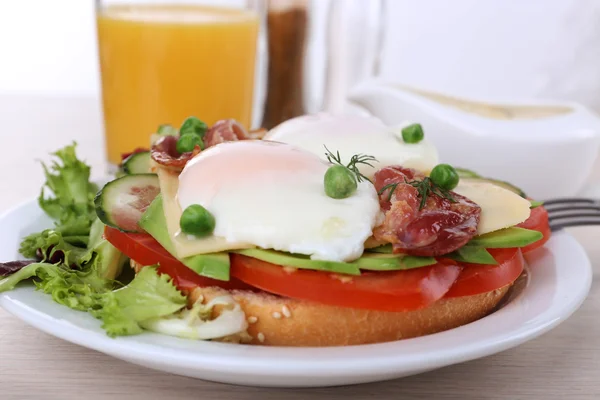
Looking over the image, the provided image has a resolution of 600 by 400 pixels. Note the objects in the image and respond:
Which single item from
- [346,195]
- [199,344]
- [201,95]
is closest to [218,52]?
[201,95]

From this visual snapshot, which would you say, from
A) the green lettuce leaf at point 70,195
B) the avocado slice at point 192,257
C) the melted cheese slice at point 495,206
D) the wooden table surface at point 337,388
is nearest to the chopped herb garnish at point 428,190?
the melted cheese slice at point 495,206

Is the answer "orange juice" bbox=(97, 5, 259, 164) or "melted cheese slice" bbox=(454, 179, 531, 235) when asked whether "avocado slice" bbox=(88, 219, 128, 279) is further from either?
"orange juice" bbox=(97, 5, 259, 164)

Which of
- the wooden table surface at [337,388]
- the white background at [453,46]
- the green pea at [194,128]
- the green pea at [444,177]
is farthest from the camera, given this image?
the white background at [453,46]

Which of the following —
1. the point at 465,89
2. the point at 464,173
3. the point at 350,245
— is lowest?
the point at 465,89

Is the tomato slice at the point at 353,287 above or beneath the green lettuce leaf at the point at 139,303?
above

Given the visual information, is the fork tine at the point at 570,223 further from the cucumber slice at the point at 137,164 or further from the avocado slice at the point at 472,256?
the cucumber slice at the point at 137,164

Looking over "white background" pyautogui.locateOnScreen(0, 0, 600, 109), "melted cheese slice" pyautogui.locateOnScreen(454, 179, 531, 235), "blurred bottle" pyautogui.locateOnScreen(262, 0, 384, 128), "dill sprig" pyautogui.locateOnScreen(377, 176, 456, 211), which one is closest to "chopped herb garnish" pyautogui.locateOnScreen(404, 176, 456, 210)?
"dill sprig" pyautogui.locateOnScreen(377, 176, 456, 211)

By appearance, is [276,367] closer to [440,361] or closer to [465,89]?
[440,361]
